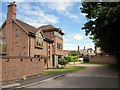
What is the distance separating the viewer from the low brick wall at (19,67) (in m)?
16.1

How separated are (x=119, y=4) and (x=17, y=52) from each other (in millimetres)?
19443

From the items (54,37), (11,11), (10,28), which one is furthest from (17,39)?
(54,37)

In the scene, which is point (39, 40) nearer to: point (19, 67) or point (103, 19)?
point (19, 67)

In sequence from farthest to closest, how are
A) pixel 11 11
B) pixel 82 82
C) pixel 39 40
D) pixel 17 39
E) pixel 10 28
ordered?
pixel 39 40, pixel 10 28, pixel 11 11, pixel 17 39, pixel 82 82

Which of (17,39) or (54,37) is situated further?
(54,37)

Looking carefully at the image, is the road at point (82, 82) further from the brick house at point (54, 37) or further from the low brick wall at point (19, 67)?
the brick house at point (54, 37)

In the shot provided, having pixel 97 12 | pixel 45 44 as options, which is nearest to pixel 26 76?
pixel 97 12

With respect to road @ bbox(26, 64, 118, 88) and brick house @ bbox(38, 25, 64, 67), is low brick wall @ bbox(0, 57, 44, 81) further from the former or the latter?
brick house @ bbox(38, 25, 64, 67)

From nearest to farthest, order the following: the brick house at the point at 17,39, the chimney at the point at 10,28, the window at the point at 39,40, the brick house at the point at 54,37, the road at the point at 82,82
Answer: the road at the point at 82,82 < the brick house at the point at 17,39 < the chimney at the point at 10,28 < the window at the point at 39,40 < the brick house at the point at 54,37

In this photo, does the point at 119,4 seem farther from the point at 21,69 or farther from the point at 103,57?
the point at 103,57

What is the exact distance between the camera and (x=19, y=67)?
59.5 ft

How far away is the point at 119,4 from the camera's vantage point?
619 inches

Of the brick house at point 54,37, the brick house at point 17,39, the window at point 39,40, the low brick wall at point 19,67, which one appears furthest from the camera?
the brick house at point 54,37

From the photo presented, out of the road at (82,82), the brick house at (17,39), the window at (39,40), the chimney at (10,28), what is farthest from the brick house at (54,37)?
the road at (82,82)
